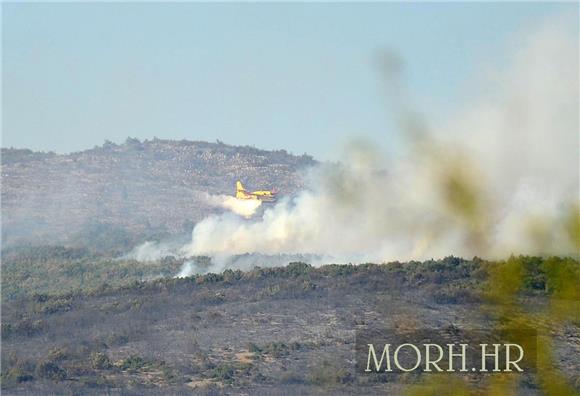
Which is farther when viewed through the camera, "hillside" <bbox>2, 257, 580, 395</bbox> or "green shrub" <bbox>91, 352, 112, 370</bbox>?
"green shrub" <bbox>91, 352, 112, 370</bbox>

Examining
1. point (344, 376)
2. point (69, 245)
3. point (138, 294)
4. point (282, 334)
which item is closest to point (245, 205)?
point (69, 245)

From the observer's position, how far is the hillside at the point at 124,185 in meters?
128

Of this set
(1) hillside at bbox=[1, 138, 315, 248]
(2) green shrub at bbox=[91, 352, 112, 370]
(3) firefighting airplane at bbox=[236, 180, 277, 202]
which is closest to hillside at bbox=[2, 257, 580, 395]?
(2) green shrub at bbox=[91, 352, 112, 370]

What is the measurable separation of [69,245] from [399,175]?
107094mm

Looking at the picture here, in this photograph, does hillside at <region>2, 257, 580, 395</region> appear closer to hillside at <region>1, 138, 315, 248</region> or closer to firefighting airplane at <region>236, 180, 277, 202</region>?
firefighting airplane at <region>236, 180, 277, 202</region>

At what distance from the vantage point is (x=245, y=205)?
364 ft

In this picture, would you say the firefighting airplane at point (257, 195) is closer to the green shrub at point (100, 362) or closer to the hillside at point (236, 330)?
the hillside at point (236, 330)

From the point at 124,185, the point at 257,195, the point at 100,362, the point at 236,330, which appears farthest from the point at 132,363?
the point at 124,185

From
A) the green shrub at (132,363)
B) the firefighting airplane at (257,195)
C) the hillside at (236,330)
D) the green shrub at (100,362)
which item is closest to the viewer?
the hillside at (236,330)

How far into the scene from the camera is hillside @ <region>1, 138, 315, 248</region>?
12750 centimetres

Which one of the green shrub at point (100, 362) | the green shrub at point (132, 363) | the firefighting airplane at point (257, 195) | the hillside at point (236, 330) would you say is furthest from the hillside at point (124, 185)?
the green shrub at point (132, 363)

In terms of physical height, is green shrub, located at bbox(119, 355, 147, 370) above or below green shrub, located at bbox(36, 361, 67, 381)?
above

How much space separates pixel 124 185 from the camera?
14125 cm

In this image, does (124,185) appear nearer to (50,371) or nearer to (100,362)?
(100,362)
